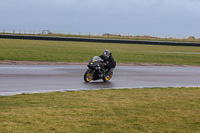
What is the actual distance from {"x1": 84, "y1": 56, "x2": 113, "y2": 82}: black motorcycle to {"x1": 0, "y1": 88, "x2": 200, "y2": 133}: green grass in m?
2.99

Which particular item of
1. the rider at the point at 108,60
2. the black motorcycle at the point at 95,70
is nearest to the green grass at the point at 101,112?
the black motorcycle at the point at 95,70

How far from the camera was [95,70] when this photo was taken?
15.8 m

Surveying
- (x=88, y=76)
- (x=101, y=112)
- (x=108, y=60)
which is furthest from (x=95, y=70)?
(x=101, y=112)

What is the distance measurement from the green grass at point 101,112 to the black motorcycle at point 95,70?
9.82ft

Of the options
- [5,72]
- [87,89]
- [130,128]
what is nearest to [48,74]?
[5,72]

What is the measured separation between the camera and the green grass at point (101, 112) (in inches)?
304

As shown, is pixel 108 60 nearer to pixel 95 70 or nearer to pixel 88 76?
pixel 95 70

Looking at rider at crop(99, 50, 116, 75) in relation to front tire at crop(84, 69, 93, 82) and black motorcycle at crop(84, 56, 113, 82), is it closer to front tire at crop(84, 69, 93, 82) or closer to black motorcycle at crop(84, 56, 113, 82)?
black motorcycle at crop(84, 56, 113, 82)

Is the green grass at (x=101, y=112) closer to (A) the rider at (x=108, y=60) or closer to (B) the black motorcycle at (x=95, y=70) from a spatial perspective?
(B) the black motorcycle at (x=95, y=70)

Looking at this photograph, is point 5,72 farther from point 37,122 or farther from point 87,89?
point 37,122

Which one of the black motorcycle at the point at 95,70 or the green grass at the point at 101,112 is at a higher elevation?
the black motorcycle at the point at 95,70

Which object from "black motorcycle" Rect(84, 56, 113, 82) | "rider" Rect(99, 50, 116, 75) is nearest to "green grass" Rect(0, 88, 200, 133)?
"black motorcycle" Rect(84, 56, 113, 82)

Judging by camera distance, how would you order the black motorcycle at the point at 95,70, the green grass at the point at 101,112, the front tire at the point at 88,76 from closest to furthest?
the green grass at the point at 101,112, the black motorcycle at the point at 95,70, the front tire at the point at 88,76

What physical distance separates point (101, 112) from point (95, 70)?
6.61 m
